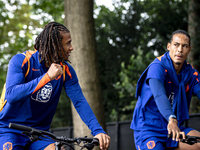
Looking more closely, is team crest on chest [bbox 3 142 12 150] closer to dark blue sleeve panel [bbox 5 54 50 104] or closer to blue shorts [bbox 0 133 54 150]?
blue shorts [bbox 0 133 54 150]

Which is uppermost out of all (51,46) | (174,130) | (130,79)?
(130,79)

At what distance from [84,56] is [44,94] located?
2.93 meters

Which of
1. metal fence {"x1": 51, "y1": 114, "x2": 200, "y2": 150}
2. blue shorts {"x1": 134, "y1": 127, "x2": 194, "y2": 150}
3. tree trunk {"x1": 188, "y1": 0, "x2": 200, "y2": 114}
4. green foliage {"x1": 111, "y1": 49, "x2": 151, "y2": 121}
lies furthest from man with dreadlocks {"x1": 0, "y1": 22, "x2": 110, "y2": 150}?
tree trunk {"x1": 188, "y1": 0, "x2": 200, "y2": 114}

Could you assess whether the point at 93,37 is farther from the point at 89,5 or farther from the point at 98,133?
the point at 98,133

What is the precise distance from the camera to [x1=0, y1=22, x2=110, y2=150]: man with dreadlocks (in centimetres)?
256

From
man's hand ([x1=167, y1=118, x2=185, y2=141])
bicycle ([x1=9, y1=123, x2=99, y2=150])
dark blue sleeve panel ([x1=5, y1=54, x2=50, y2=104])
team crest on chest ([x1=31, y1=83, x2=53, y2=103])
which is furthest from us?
team crest on chest ([x1=31, y1=83, x2=53, y2=103])

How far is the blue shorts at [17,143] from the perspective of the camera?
2.56 m

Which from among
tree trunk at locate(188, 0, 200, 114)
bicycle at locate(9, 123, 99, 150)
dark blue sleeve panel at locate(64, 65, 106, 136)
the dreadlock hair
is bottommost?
bicycle at locate(9, 123, 99, 150)

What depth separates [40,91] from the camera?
278 cm

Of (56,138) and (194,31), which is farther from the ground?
(194,31)

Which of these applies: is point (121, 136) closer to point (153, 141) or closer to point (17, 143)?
point (153, 141)

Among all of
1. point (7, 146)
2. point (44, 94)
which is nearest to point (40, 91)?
point (44, 94)

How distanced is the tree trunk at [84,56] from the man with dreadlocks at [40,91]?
2471mm

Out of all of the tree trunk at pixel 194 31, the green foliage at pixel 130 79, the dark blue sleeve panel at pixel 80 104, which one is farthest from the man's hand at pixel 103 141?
the tree trunk at pixel 194 31
